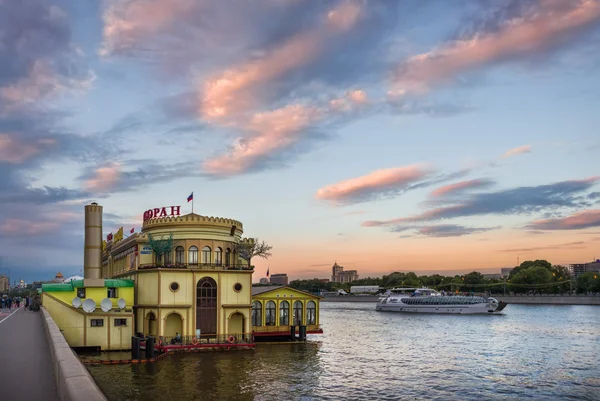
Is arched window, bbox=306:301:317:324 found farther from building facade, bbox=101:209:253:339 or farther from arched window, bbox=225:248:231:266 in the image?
arched window, bbox=225:248:231:266

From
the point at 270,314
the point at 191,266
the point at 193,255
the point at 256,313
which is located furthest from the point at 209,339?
the point at 270,314

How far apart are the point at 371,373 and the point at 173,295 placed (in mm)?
20121

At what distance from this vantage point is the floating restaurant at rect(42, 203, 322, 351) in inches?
2008

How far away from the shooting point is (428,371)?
162ft

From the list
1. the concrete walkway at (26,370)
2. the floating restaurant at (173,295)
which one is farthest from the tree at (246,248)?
the concrete walkway at (26,370)

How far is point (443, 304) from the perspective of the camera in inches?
5935

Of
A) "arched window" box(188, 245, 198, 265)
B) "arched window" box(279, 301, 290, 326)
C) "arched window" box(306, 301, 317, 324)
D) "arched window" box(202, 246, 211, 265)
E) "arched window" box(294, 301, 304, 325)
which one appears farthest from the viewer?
"arched window" box(306, 301, 317, 324)

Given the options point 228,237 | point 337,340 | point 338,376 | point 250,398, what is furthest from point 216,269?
point 337,340

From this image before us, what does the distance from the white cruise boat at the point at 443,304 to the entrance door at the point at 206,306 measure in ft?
347

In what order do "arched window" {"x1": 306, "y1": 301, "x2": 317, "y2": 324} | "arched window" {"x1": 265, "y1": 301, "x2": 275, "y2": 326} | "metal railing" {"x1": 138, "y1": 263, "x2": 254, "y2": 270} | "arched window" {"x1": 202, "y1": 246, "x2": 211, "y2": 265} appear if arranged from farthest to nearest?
"arched window" {"x1": 306, "y1": 301, "x2": 317, "y2": 324}
"arched window" {"x1": 265, "y1": 301, "x2": 275, "y2": 326}
"arched window" {"x1": 202, "y1": 246, "x2": 211, "y2": 265}
"metal railing" {"x1": 138, "y1": 263, "x2": 254, "y2": 270}

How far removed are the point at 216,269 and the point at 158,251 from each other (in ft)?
19.9

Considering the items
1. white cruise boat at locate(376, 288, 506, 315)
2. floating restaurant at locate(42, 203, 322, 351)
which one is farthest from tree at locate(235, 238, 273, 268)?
white cruise boat at locate(376, 288, 506, 315)

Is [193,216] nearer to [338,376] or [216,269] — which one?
[216,269]

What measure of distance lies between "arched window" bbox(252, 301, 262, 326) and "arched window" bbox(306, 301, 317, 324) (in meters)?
5.97
